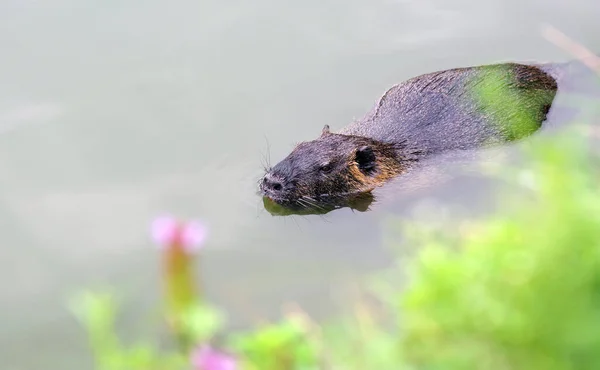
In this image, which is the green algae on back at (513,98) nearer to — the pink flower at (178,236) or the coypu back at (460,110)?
the coypu back at (460,110)

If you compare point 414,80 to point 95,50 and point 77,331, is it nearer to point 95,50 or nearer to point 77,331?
point 95,50

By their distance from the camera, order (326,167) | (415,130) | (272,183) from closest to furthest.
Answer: (272,183) → (326,167) → (415,130)

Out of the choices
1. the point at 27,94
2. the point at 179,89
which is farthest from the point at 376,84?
the point at 27,94

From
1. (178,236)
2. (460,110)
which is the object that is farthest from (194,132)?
(178,236)

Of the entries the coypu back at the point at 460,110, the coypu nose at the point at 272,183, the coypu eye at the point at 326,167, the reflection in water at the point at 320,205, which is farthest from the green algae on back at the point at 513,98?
the coypu nose at the point at 272,183

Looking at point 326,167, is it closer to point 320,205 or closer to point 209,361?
point 320,205

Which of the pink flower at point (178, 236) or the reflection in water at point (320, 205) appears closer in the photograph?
the pink flower at point (178, 236)

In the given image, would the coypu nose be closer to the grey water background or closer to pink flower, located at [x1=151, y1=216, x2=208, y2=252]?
the grey water background
